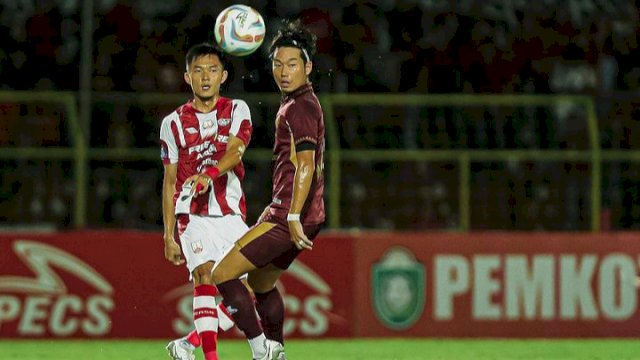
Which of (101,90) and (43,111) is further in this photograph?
(101,90)

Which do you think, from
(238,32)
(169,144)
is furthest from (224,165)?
(238,32)

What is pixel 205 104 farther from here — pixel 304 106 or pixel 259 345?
pixel 259 345

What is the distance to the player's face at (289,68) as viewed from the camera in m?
8.54

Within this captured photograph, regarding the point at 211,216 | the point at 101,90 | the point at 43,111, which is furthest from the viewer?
the point at 101,90

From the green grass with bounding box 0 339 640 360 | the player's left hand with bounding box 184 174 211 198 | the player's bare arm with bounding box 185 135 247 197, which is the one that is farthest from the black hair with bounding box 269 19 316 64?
the green grass with bounding box 0 339 640 360

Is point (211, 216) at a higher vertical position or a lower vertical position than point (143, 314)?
higher

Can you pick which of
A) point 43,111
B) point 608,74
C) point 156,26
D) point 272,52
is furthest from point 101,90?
point 272,52

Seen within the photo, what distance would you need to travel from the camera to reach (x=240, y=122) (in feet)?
28.1

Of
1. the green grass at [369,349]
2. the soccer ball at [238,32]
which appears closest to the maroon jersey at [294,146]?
the soccer ball at [238,32]

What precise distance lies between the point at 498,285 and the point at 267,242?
186 inches

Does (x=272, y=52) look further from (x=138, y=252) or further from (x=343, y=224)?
(x=343, y=224)

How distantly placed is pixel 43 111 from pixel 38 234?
5.04 ft

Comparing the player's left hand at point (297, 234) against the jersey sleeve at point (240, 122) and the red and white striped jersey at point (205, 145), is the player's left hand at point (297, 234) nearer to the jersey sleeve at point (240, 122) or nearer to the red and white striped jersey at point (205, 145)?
the red and white striped jersey at point (205, 145)

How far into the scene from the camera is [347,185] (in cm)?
1359
